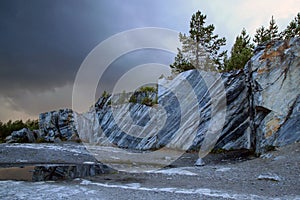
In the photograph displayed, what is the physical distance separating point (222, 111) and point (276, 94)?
4.84 meters

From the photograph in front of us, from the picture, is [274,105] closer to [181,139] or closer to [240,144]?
[240,144]

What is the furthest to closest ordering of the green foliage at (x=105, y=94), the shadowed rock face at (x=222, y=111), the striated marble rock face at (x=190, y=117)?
the green foliage at (x=105, y=94), the striated marble rock face at (x=190, y=117), the shadowed rock face at (x=222, y=111)

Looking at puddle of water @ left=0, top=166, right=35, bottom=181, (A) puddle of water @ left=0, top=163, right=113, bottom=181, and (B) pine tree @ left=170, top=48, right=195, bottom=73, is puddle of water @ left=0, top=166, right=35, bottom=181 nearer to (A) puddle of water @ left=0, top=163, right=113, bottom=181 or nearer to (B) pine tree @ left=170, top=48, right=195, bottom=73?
(A) puddle of water @ left=0, top=163, right=113, bottom=181

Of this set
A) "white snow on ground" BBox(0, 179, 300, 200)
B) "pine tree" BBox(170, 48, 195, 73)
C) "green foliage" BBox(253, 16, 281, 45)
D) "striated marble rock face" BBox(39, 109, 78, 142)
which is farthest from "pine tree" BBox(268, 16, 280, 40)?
"striated marble rock face" BBox(39, 109, 78, 142)

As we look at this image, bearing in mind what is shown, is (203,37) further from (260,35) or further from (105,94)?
(105,94)

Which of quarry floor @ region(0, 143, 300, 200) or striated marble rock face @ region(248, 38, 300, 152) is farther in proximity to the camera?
striated marble rock face @ region(248, 38, 300, 152)

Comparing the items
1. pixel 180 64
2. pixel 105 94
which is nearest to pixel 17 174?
pixel 180 64

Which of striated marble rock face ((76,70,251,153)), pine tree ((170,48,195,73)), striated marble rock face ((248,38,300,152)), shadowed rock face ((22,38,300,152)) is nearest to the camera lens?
striated marble rock face ((248,38,300,152))

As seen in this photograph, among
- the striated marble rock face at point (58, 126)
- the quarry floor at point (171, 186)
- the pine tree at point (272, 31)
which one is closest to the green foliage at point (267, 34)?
the pine tree at point (272, 31)

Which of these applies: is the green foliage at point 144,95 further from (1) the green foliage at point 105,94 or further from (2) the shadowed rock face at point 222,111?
(1) the green foliage at point 105,94

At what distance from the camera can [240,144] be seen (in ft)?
49.0

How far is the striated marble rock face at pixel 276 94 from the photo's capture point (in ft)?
37.1

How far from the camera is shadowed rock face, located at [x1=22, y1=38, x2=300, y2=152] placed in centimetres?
1203

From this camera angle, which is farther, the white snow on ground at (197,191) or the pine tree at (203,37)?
the pine tree at (203,37)
